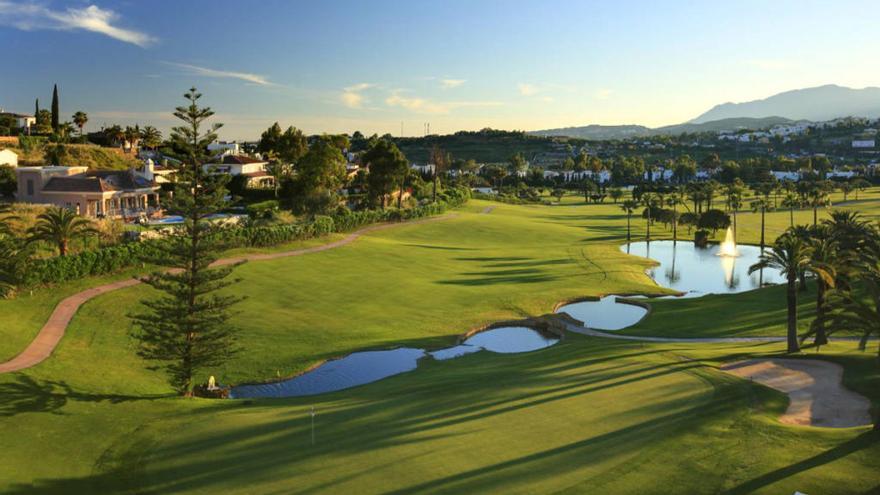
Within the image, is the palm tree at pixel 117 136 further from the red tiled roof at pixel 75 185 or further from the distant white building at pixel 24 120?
the red tiled roof at pixel 75 185

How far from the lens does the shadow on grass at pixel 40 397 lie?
2265 cm

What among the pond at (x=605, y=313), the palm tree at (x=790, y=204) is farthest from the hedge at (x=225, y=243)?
the palm tree at (x=790, y=204)

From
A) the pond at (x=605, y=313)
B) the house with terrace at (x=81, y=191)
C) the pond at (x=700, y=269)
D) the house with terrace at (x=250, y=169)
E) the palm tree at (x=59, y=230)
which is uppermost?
the house with terrace at (x=250, y=169)

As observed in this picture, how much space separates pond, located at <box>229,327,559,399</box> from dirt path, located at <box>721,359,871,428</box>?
44.7ft

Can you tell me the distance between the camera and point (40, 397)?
78.4 ft

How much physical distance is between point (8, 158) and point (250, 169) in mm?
29967

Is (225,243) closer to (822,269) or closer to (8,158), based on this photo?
(822,269)

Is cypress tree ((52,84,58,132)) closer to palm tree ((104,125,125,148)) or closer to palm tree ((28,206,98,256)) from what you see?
palm tree ((104,125,125,148))

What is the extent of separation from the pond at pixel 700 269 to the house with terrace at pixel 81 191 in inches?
2143

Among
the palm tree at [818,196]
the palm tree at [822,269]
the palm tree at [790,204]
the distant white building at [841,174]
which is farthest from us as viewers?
the distant white building at [841,174]

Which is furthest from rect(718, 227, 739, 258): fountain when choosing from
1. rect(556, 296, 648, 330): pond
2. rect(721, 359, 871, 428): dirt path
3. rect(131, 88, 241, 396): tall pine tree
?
rect(131, 88, 241, 396): tall pine tree

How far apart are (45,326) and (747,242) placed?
79.4m

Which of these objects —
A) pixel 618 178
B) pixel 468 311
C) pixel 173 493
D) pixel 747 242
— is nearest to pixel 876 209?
pixel 747 242

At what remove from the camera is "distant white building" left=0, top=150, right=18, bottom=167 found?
72.4m
